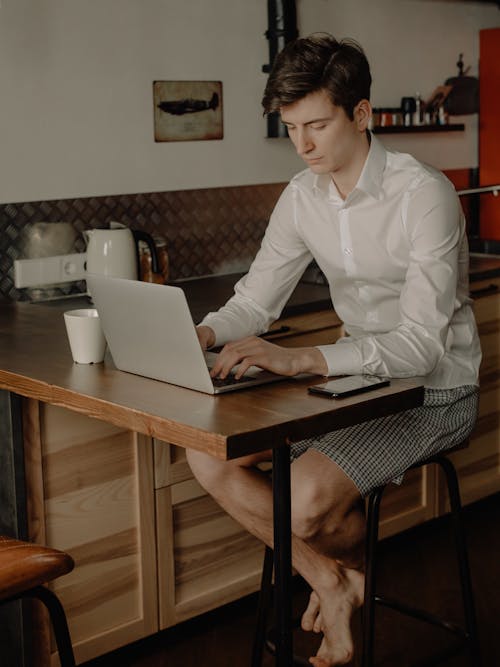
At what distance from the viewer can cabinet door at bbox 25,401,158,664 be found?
2.48 metres

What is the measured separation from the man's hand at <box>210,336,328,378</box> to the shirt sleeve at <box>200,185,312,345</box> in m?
0.54

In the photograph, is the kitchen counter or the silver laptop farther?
the kitchen counter

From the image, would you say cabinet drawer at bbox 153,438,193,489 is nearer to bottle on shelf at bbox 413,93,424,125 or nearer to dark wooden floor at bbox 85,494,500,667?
dark wooden floor at bbox 85,494,500,667

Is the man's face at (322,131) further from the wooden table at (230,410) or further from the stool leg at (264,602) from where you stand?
the stool leg at (264,602)

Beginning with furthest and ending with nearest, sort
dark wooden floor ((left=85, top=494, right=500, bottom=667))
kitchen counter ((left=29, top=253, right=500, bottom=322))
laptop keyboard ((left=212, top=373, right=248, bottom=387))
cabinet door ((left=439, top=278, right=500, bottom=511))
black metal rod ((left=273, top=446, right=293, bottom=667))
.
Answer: cabinet door ((left=439, top=278, right=500, bottom=511)), kitchen counter ((left=29, top=253, right=500, bottom=322)), dark wooden floor ((left=85, top=494, right=500, bottom=667)), laptop keyboard ((left=212, top=373, right=248, bottom=387)), black metal rod ((left=273, top=446, right=293, bottom=667))

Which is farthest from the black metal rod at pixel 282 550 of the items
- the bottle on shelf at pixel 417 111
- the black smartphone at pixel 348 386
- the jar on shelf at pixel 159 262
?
the bottle on shelf at pixel 417 111

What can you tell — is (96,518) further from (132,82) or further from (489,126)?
(489,126)

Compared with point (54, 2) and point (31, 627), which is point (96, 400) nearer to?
point (31, 627)

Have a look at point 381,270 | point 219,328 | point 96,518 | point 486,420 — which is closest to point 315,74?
point 381,270

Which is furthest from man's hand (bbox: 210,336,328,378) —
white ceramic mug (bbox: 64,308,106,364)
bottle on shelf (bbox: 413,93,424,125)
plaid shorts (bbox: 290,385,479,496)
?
bottle on shelf (bbox: 413,93,424,125)

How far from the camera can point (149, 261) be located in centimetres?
331

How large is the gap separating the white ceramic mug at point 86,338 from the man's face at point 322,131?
637mm

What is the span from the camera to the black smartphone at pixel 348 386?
1897 mm

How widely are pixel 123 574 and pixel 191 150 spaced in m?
1.55
